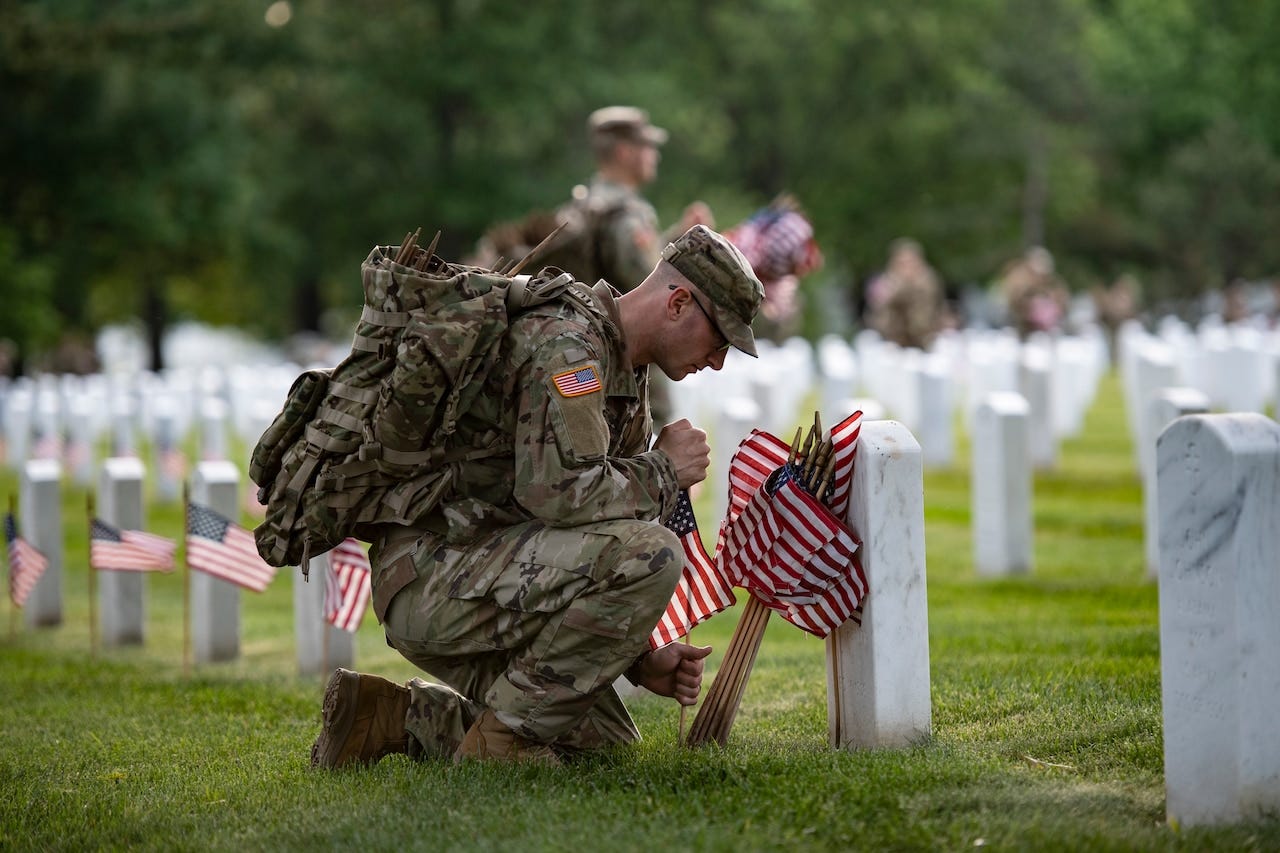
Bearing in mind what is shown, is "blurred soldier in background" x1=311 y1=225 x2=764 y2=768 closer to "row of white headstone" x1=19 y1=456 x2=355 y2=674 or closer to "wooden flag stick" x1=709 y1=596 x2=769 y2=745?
"wooden flag stick" x1=709 y1=596 x2=769 y2=745

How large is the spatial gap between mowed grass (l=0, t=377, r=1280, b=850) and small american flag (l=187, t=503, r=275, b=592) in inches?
18.6

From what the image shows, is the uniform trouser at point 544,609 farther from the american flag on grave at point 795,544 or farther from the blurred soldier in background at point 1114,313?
the blurred soldier in background at point 1114,313

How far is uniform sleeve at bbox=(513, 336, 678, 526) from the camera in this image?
4.50 metres

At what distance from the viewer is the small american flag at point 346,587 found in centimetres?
695

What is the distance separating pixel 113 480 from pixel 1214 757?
6860mm

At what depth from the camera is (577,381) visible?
14.8 feet

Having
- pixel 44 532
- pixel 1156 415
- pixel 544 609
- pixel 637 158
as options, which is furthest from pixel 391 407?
pixel 44 532

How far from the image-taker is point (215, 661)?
823 centimetres

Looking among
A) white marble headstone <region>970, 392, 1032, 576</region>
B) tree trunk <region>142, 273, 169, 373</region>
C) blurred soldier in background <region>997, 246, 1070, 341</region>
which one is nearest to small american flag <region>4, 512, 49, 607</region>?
white marble headstone <region>970, 392, 1032, 576</region>

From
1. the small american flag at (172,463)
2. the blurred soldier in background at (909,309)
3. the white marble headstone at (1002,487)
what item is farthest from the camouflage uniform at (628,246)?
the blurred soldier in background at (909,309)

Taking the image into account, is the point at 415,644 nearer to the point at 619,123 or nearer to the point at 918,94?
the point at 619,123

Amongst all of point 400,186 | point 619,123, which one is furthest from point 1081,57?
point 619,123

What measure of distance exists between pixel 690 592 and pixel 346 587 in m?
2.12

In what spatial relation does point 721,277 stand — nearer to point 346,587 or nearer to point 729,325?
point 729,325
